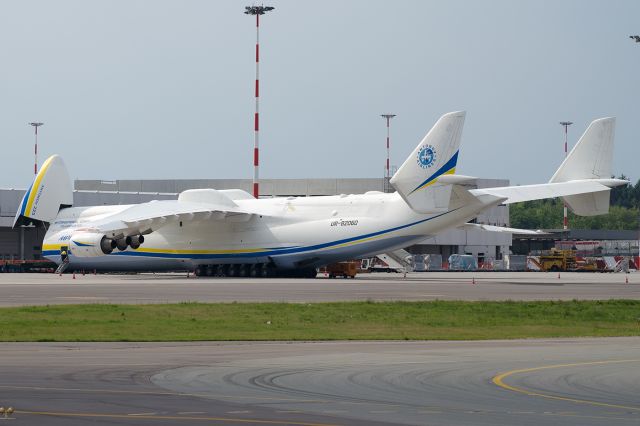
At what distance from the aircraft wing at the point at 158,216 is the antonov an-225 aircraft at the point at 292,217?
79 millimetres

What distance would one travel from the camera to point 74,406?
13.7 meters

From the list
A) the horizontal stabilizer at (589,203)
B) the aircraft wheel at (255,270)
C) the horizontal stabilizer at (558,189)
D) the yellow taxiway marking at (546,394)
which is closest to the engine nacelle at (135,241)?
the aircraft wheel at (255,270)

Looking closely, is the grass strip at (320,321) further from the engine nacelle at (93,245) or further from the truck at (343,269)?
the truck at (343,269)

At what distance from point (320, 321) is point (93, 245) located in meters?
36.8

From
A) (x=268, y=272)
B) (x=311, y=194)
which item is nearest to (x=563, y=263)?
(x=311, y=194)

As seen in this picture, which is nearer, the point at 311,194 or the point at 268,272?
the point at 268,272

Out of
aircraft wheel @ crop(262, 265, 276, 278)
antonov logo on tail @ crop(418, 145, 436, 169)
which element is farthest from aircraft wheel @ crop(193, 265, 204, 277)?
antonov logo on tail @ crop(418, 145, 436, 169)

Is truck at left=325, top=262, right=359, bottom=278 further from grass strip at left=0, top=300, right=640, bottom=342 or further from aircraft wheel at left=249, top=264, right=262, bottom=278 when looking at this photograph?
grass strip at left=0, top=300, right=640, bottom=342

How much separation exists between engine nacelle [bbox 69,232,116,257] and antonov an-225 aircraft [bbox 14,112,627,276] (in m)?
0.06

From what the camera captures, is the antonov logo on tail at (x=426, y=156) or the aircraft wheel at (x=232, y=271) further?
the aircraft wheel at (x=232, y=271)

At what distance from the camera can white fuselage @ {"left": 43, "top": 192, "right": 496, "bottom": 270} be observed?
210ft

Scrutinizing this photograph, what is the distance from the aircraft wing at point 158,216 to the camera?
65.4 m

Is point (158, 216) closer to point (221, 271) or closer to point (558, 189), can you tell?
point (221, 271)

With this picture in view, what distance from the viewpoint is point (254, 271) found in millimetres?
71750
